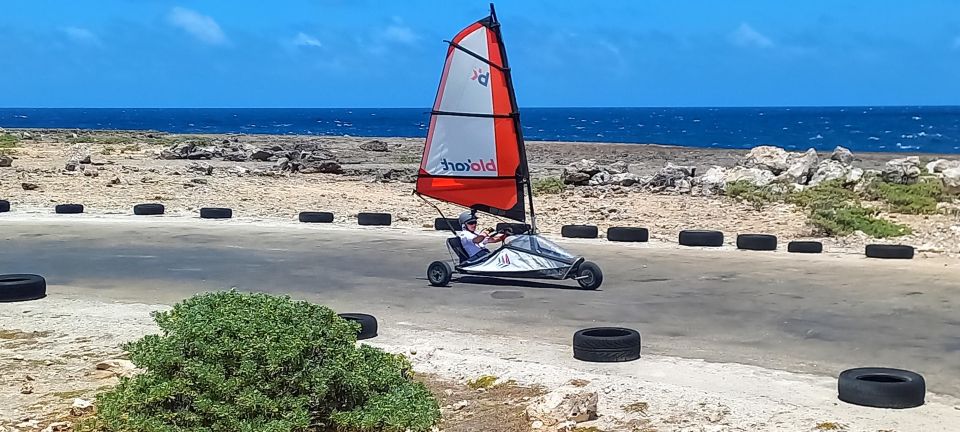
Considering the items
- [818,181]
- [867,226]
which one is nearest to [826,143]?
[818,181]

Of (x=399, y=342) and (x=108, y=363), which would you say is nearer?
(x=108, y=363)

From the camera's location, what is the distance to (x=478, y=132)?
15125 millimetres

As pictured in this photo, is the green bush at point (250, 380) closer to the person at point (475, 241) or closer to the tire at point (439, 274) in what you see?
the tire at point (439, 274)

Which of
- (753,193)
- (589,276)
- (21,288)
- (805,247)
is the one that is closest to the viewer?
(21,288)

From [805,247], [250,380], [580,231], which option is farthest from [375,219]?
[250,380]

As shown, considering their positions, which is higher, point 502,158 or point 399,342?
point 502,158

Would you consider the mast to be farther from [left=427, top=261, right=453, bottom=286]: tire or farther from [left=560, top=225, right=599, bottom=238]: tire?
[left=560, top=225, right=599, bottom=238]: tire

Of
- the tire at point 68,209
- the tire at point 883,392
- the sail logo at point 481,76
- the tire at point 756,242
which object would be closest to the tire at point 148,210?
the tire at point 68,209

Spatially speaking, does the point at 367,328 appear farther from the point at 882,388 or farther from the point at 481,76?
the point at 481,76

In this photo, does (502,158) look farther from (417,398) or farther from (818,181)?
(818,181)

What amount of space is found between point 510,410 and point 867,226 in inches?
594

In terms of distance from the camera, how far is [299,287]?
14.5 metres

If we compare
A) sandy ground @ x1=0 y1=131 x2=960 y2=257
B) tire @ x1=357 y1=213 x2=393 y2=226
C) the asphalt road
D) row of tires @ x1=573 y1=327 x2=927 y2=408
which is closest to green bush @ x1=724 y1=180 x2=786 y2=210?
sandy ground @ x1=0 y1=131 x2=960 y2=257

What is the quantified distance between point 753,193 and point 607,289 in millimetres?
13848
